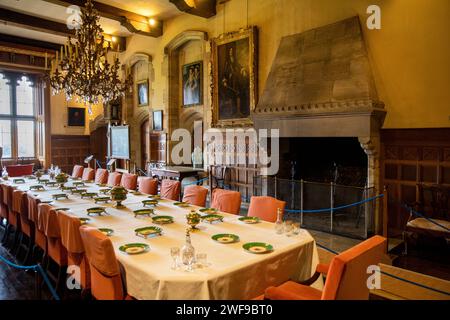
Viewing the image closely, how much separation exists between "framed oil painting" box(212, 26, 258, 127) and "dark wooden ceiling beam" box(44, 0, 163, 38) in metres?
2.69

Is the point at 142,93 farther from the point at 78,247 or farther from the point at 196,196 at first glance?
the point at 78,247

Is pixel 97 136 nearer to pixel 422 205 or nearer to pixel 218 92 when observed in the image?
pixel 218 92

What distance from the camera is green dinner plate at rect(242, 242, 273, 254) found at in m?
2.55

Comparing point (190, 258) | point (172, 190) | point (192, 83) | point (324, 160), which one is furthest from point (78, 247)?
point (192, 83)

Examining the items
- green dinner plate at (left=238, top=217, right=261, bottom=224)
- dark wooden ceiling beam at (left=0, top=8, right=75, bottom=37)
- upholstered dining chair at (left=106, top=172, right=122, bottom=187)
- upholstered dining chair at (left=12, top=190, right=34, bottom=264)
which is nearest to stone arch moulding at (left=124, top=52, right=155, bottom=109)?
dark wooden ceiling beam at (left=0, top=8, right=75, bottom=37)

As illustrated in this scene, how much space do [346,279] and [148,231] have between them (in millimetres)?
1842

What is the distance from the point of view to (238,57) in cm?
804

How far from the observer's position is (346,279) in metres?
1.98

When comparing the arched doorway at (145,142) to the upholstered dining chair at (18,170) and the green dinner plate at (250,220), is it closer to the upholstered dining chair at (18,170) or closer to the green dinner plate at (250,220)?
the upholstered dining chair at (18,170)

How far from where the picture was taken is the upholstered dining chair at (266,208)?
12.4ft

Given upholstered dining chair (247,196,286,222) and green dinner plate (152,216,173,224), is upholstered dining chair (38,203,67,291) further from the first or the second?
upholstered dining chair (247,196,286,222)

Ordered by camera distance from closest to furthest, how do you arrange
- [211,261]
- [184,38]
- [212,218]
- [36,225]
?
[211,261], [212,218], [36,225], [184,38]
